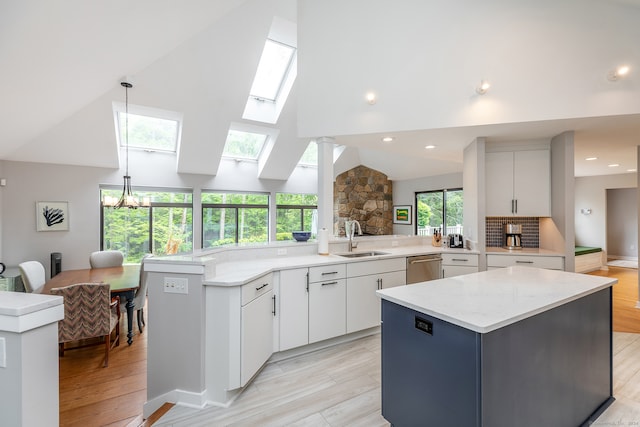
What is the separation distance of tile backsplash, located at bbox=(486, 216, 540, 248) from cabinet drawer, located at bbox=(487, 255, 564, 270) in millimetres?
640

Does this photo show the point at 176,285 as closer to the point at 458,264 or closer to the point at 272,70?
the point at 458,264

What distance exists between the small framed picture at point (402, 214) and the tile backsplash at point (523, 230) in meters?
3.89

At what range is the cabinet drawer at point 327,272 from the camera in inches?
109

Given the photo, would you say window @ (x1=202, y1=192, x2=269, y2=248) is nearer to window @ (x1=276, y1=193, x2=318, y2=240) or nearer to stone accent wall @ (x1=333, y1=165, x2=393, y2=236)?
window @ (x1=276, y1=193, x2=318, y2=240)

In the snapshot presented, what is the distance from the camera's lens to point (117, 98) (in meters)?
4.51

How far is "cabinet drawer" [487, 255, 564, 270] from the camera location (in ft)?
11.3

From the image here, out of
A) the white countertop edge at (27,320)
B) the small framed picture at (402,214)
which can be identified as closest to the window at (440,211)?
the small framed picture at (402,214)

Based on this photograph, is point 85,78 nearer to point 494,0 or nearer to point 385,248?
point 385,248

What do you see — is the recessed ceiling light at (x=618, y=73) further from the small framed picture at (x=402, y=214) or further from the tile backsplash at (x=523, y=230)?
the small framed picture at (x=402, y=214)

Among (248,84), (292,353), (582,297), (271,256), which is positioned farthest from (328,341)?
(248,84)

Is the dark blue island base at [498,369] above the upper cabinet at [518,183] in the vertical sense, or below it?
below

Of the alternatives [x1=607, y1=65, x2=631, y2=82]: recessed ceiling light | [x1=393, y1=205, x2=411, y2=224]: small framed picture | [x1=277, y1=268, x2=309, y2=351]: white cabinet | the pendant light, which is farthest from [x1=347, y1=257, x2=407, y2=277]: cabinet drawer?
[x1=393, y1=205, x2=411, y2=224]: small framed picture

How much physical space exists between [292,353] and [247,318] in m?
0.87

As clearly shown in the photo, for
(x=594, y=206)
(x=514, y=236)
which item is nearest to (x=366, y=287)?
(x=514, y=236)
